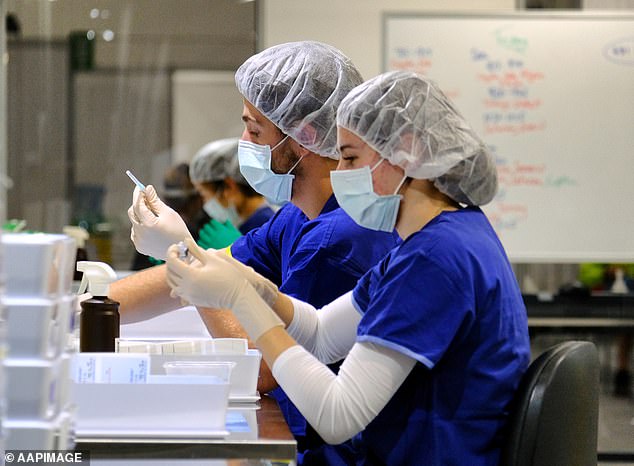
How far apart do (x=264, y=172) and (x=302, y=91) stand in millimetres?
190

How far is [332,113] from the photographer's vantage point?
1.94 meters

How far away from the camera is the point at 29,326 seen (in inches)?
34.9

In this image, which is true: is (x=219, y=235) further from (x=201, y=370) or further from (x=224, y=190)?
(x=201, y=370)

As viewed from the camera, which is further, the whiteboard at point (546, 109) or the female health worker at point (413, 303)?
the whiteboard at point (546, 109)

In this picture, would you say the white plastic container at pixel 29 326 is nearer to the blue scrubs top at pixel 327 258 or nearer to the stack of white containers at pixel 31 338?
the stack of white containers at pixel 31 338

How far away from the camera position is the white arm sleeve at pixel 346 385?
1397 millimetres

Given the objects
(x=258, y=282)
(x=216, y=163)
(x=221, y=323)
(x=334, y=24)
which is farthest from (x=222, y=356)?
(x=334, y=24)

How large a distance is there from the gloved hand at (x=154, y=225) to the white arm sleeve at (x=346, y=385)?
0.50 meters

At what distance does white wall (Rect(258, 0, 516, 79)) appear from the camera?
394 cm

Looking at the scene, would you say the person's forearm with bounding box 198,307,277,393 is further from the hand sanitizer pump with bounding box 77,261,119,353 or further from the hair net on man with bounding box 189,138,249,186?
the hair net on man with bounding box 189,138,249,186

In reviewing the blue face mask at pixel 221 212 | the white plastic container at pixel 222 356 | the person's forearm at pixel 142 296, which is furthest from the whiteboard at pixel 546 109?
the white plastic container at pixel 222 356

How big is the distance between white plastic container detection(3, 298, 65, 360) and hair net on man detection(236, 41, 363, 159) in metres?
1.09

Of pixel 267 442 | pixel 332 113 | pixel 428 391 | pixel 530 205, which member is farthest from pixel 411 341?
pixel 530 205

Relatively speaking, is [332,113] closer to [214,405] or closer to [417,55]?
[214,405]
